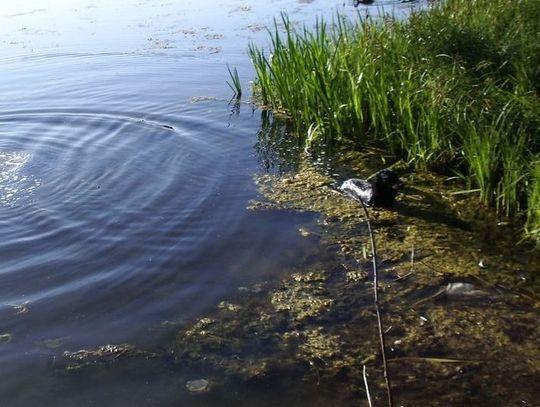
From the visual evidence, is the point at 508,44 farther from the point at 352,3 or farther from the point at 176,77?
the point at 352,3

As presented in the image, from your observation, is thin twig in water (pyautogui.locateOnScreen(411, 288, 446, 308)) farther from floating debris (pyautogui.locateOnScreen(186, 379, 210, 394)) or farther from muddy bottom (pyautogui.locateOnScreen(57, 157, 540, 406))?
floating debris (pyautogui.locateOnScreen(186, 379, 210, 394))

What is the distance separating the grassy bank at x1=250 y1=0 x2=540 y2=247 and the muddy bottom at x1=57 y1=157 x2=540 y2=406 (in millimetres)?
428

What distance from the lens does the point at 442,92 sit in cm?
445

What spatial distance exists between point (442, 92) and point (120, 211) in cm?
241

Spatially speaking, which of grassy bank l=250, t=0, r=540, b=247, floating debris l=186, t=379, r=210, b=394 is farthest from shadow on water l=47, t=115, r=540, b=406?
grassy bank l=250, t=0, r=540, b=247

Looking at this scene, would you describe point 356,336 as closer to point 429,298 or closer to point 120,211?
point 429,298

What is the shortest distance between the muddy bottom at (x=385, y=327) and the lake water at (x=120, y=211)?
0.45 ft

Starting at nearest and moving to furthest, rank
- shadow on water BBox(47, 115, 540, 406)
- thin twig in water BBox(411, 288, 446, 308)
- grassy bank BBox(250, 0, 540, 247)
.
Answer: shadow on water BBox(47, 115, 540, 406) < thin twig in water BBox(411, 288, 446, 308) < grassy bank BBox(250, 0, 540, 247)

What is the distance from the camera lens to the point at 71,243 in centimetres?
393

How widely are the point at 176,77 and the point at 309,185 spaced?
3.91 meters

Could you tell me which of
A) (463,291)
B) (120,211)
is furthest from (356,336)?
(120,211)

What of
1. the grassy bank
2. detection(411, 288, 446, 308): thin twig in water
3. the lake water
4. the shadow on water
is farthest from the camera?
the grassy bank

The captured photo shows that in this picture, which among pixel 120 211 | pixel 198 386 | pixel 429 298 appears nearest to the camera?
pixel 198 386

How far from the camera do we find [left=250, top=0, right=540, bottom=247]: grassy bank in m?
4.12
